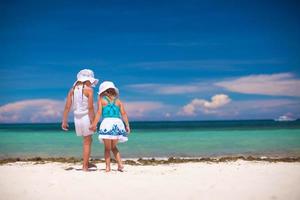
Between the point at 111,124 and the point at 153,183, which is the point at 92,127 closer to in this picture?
the point at 111,124

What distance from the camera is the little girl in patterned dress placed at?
24.1 ft

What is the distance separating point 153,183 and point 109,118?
65.5 inches

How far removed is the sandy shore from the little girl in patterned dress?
Answer: 0.57m

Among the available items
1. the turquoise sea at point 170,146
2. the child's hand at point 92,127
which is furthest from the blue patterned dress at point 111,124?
the turquoise sea at point 170,146

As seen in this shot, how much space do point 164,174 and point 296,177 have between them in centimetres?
215

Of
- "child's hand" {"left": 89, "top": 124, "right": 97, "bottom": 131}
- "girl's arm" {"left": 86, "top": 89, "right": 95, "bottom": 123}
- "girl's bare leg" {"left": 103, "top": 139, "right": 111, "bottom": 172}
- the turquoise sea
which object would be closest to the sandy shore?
"girl's bare leg" {"left": 103, "top": 139, "right": 111, "bottom": 172}

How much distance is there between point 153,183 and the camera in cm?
624

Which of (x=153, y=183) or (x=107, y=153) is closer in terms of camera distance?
(x=153, y=183)

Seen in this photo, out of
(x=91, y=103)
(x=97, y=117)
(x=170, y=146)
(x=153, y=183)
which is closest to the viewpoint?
(x=153, y=183)

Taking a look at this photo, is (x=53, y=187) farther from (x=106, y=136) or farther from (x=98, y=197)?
(x=106, y=136)

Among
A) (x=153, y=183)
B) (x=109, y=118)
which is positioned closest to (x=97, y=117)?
(x=109, y=118)

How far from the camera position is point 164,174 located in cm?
721

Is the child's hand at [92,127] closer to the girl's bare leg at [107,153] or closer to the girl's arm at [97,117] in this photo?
the girl's arm at [97,117]

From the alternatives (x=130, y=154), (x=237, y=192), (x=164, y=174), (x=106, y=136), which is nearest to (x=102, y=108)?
(x=106, y=136)
